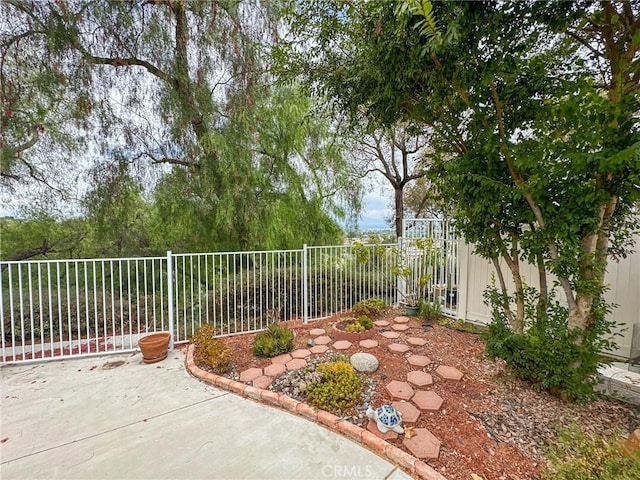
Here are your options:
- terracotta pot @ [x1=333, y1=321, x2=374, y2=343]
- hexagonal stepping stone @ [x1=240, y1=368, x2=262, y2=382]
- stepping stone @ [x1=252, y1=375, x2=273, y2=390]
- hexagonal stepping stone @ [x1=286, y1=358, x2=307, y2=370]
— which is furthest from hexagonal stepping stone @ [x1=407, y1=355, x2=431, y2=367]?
hexagonal stepping stone @ [x1=240, y1=368, x2=262, y2=382]

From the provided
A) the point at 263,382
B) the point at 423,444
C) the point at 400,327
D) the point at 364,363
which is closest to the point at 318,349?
the point at 364,363

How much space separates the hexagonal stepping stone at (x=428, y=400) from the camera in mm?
2133

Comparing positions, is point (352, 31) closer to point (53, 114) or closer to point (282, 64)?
point (282, 64)

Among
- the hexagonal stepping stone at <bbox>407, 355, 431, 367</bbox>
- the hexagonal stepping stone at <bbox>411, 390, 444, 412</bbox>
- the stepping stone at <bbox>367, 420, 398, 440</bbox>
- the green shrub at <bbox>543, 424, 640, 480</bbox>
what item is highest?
the green shrub at <bbox>543, 424, 640, 480</bbox>

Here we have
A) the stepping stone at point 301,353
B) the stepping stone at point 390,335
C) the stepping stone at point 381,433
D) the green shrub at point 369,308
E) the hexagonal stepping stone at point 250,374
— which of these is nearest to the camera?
the stepping stone at point 381,433

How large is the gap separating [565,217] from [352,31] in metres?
2.50

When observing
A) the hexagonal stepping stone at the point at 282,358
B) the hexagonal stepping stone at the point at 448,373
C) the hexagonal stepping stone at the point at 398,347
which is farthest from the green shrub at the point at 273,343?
the hexagonal stepping stone at the point at 448,373

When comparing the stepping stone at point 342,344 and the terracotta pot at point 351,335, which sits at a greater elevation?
the terracotta pot at point 351,335

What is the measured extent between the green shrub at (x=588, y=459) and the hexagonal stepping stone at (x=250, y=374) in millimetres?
2286

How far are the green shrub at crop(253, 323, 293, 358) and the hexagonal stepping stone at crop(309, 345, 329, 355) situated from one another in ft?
0.92

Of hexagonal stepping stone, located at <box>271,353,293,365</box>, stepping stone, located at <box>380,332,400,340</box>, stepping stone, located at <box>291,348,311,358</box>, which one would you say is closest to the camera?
hexagonal stepping stone, located at <box>271,353,293,365</box>

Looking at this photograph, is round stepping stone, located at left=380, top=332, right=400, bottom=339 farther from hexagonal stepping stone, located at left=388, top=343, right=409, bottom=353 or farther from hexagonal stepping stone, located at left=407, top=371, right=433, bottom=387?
hexagonal stepping stone, located at left=407, top=371, right=433, bottom=387

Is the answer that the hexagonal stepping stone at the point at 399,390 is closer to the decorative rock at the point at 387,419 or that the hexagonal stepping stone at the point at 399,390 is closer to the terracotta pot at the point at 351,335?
the decorative rock at the point at 387,419

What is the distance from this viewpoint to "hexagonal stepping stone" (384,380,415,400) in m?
2.28
